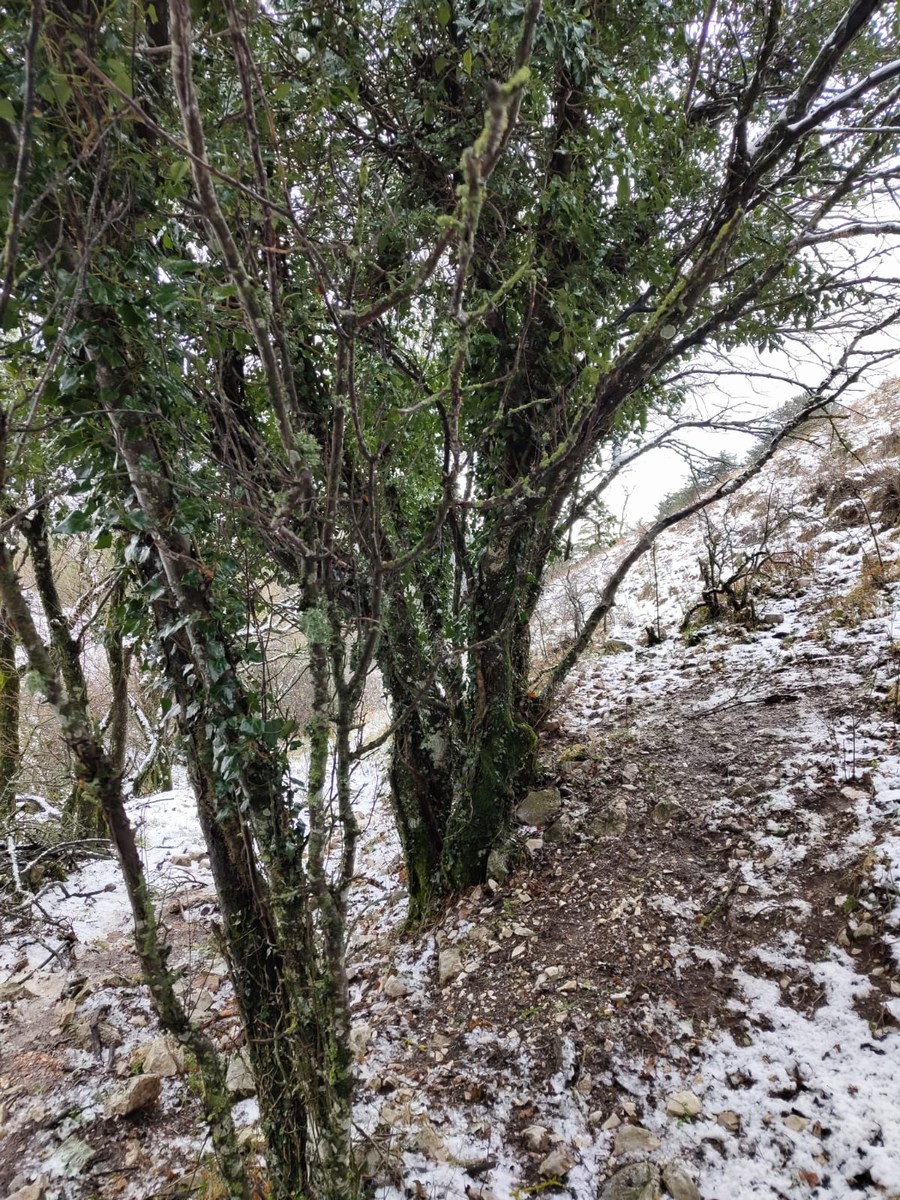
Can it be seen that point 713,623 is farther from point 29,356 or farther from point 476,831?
point 29,356

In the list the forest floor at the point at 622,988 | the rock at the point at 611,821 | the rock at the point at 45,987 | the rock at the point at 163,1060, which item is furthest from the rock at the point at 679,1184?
the rock at the point at 45,987

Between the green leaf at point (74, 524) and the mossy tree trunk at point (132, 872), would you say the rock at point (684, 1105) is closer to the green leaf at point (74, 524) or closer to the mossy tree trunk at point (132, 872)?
the mossy tree trunk at point (132, 872)

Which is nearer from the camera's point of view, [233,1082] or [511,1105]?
[511,1105]

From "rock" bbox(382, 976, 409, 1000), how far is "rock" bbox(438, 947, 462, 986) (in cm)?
23

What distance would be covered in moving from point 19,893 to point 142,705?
4.26m

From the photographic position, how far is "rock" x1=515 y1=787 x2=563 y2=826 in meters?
4.12

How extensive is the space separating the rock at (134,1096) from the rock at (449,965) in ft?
4.96

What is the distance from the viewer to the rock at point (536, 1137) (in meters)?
2.28

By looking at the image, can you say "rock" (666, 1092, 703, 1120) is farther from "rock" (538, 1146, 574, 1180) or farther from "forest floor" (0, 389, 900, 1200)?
"rock" (538, 1146, 574, 1180)

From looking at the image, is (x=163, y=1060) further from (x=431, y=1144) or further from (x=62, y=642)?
(x=62, y=642)

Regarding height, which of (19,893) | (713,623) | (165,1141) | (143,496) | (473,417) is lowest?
(165,1141)

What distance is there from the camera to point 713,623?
635 centimetres

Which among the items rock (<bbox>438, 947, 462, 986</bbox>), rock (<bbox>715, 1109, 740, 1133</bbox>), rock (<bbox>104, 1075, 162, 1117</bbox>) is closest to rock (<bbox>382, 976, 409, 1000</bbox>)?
rock (<bbox>438, 947, 462, 986</bbox>)

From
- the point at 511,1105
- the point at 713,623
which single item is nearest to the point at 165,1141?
the point at 511,1105
